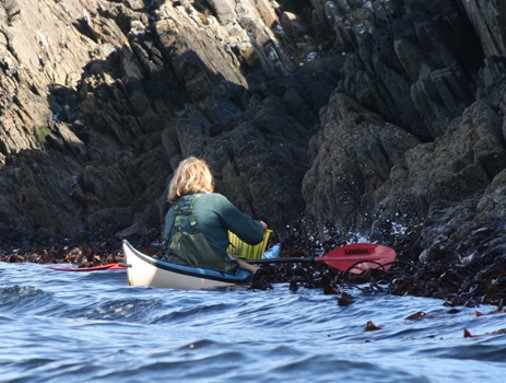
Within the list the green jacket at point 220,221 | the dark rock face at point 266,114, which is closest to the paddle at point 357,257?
the green jacket at point 220,221

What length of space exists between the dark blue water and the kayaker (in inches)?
31.0

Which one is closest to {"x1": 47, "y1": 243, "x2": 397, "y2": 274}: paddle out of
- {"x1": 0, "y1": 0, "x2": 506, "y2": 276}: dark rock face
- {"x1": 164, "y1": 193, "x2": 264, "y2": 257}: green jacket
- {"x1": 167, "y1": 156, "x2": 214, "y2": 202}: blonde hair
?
{"x1": 164, "y1": 193, "x2": 264, "y2": 257}: green jacket

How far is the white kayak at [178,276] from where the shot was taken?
13.0 meters

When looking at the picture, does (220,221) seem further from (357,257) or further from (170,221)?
(357,257)

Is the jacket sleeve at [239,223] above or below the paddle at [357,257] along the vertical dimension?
above

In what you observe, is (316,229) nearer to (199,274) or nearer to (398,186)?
(398,186)

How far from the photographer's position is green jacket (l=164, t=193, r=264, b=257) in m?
12.7

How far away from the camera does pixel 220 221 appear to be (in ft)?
42.3

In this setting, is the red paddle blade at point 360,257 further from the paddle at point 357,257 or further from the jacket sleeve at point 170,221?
the jacket sleeve at point 170,221

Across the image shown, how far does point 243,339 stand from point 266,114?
2358 cm

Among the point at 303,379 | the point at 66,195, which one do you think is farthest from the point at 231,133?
the point at 303,379

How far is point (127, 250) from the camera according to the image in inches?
532

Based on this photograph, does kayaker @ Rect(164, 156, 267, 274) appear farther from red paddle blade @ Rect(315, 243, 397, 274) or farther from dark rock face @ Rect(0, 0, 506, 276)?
dark rock face @ Rect(0, 0, 506, 276)

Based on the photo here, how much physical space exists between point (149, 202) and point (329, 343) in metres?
27.9
